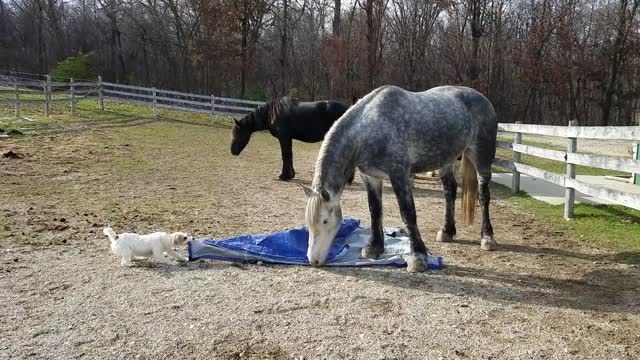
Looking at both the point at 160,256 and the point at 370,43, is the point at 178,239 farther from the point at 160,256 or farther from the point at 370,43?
the point at 370,43

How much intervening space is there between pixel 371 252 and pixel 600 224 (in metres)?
3.56

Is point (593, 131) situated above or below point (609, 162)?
above

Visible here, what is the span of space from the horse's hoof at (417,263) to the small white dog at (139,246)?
233 cm

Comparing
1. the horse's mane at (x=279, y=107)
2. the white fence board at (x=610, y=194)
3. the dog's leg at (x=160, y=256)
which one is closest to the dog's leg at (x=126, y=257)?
the dog's leg at (x=160, y=256)

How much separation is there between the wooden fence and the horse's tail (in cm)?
147

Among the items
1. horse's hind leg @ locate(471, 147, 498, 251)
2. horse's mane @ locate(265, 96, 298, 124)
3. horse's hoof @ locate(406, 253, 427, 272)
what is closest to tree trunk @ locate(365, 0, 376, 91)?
horse's mane @ locate(265, 96, 298, 124)

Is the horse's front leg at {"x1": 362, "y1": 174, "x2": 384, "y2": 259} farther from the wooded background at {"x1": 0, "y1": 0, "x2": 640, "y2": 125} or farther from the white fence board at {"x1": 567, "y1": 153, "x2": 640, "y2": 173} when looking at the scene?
the wooded background at {"x1": 0, "y1": 0, "x2": 640, "y2": 125}

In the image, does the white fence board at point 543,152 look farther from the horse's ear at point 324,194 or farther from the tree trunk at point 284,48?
the tree trunk at point 284,48

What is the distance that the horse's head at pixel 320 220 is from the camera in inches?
166

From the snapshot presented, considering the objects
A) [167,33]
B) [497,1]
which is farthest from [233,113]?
[497,1]

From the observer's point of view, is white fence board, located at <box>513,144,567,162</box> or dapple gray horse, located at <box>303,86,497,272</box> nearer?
dapple gray horse, located at <box>303,86,497,272</box>

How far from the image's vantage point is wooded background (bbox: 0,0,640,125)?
26547mm

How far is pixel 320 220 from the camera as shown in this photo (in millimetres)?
4266

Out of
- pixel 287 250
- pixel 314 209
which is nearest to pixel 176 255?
pixel 287 250
